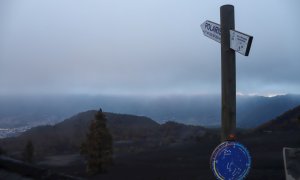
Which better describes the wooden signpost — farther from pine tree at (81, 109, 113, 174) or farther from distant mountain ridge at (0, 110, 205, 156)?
distant mountain ridge at (0, 110, 205, 156)

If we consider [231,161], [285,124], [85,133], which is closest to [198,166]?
[231,161]

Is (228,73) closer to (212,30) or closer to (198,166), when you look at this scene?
(212,30)

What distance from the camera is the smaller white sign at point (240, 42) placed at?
4.63 meters

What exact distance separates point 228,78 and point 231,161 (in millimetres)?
1166

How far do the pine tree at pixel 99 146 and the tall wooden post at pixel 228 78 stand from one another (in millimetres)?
19733

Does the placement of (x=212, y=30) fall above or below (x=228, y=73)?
above

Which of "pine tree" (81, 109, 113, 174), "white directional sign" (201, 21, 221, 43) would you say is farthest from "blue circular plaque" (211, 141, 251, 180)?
"pine tree" (81, 109, 113, 174)

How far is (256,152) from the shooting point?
27.6 m

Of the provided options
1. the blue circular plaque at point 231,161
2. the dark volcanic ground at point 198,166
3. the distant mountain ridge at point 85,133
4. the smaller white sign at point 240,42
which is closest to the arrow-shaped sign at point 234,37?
the smaller white sign at point 240,42

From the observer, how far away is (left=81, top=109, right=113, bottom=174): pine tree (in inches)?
963

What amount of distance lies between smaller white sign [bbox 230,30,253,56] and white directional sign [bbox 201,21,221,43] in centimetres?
36

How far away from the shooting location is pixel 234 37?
16.0 feet

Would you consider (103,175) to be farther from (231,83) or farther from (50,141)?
(50,141)

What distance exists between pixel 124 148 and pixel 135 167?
71.1ft
